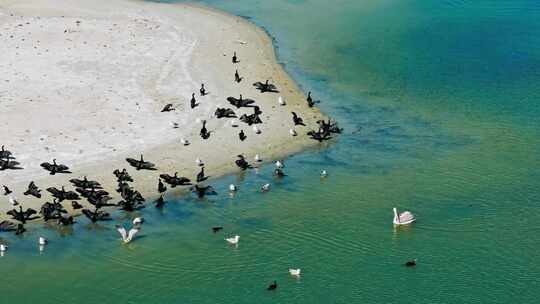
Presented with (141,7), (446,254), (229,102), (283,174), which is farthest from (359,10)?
(446,254)

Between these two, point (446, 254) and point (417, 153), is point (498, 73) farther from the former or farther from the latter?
point (446, 254)

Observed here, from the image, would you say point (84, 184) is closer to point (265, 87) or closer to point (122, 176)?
point (122, 176)

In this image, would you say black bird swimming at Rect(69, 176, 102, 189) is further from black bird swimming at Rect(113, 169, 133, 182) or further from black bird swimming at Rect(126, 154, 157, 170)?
black bird swimming at Rect(126, 154, 157, 170)

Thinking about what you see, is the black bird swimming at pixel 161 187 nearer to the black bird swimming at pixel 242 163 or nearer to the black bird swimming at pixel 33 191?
the black bird swimming at pixel 242 163

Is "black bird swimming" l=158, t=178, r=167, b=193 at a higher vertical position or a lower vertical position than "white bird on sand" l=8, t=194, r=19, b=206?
higher

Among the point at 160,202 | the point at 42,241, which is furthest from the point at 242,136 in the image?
the point at 42,241

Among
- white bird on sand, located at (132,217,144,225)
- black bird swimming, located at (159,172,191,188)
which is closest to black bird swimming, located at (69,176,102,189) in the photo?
white bird on sand, located at (132,217,144,225)
